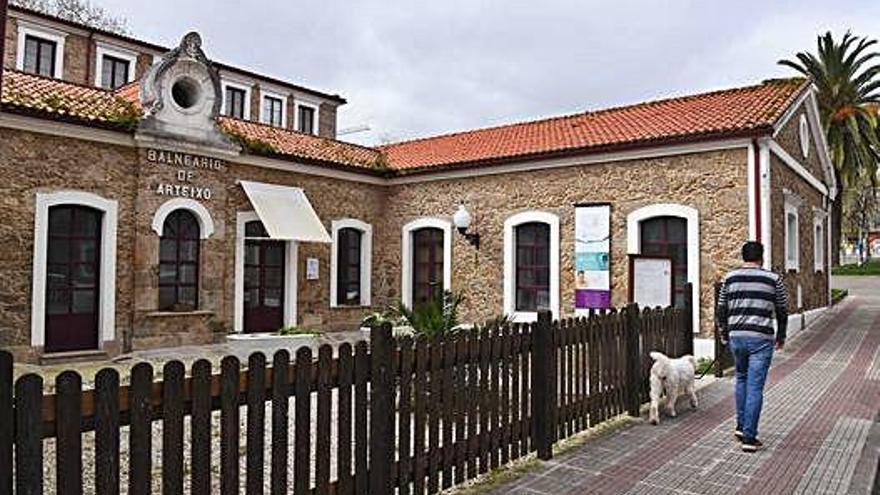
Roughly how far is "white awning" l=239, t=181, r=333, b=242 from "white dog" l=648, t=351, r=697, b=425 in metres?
8.95

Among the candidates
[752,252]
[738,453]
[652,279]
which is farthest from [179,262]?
[738,453]

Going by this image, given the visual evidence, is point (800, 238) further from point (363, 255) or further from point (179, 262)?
point (179, 262)

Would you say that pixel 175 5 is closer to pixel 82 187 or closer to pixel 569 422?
pixel 82 187

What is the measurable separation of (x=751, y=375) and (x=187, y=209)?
10.7 m

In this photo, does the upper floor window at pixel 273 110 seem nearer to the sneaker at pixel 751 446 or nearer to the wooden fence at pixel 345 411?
the wooden fence at pixel 345 411

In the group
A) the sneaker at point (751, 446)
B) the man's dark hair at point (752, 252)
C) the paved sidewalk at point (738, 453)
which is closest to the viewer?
the paved sidewalk at point (738, 453)

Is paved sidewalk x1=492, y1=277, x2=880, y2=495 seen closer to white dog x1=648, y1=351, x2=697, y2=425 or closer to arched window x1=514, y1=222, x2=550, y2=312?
white dog x1=648, y1=351, x2=697, y2=425

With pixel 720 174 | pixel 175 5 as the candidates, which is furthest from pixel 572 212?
pixel 175 5

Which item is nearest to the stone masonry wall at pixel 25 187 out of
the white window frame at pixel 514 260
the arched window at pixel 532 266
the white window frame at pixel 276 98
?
the white window frame at pixel 514 260

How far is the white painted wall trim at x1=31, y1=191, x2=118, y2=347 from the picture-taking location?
1064 cm

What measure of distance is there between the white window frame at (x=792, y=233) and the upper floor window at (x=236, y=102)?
743 inches

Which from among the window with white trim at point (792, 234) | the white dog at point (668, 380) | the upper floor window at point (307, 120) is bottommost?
the white dog at point (668, 380)

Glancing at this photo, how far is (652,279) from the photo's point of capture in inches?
368

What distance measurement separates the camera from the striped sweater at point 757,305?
18.9ft
